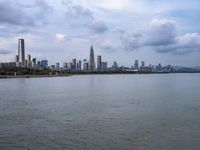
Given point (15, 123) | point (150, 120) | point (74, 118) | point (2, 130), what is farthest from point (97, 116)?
point (2, 130)

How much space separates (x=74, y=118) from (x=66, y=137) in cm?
821

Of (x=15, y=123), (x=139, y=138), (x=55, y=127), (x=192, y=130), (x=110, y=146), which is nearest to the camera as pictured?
(x=110, y=146)

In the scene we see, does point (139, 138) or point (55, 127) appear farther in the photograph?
point (55, 127)

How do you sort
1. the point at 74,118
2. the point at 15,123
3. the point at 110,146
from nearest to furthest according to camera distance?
the point at 110,146 → the point at 15,123 → the point at 74,118

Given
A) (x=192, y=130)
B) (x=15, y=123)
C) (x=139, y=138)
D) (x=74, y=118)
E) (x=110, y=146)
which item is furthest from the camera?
(x=74, y=118)

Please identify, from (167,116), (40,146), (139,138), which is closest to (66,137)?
(40,146)

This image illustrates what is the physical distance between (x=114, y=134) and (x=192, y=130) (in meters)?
5.96

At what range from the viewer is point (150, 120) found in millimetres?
28547

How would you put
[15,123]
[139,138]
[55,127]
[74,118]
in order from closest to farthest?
1. [139,138]
2. [55,127]
3. [15,123]
4. [74,118]

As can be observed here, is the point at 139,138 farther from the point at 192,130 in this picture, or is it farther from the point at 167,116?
the point at 167,116

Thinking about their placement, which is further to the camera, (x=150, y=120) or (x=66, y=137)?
(x=150, y=120)

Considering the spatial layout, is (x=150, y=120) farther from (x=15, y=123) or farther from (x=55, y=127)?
→ (x=15, y=123)

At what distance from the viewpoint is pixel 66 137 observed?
2208 centimetres

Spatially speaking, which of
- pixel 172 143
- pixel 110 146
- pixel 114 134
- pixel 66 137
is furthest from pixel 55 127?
pixel 172 143
